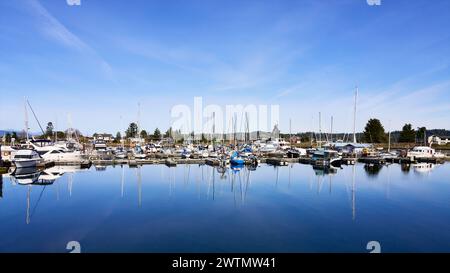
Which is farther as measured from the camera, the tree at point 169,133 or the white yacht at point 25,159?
the tree at point 169,133

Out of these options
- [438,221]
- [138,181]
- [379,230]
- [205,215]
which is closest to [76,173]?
[138,181]

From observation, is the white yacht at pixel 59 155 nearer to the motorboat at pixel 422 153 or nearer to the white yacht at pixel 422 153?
the motorboat at pixel 422 153

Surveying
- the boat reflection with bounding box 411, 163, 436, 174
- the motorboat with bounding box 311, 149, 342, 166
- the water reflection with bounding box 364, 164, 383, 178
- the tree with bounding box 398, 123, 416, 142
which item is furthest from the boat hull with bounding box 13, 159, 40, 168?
the tree with bounding box 398, 123, 416, 142

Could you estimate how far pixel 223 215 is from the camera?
2203cm

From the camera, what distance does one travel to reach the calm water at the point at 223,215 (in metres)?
16.1

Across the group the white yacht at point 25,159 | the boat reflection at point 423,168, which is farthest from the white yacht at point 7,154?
the boat reflection at point 423,168

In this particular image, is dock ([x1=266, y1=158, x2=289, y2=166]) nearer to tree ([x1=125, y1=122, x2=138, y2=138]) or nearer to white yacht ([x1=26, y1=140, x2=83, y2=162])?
white yacht ([x1=26, y1=140, x2=83, y2=162])

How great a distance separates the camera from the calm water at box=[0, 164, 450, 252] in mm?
16062

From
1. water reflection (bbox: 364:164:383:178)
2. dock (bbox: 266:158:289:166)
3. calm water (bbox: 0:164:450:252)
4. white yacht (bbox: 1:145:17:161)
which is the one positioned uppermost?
white yacht (bbox: 1:145:17:161)

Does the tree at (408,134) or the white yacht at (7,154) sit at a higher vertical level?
the tree at (408,134)

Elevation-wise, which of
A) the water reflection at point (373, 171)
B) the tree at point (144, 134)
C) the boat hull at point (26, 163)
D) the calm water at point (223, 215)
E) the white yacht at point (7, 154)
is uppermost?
the tree at point (144, 134)

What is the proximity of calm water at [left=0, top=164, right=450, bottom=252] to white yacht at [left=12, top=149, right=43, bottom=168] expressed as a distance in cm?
489

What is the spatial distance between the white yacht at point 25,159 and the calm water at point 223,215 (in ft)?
16.0

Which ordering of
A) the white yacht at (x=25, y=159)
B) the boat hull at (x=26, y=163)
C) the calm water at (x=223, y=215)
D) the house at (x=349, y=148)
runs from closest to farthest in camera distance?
the calm water at (x=223, y=215)
the boat hull at (x=26, y=163)
the white yacht at (x=25, y=159)
the house at (x=349, y=148)
